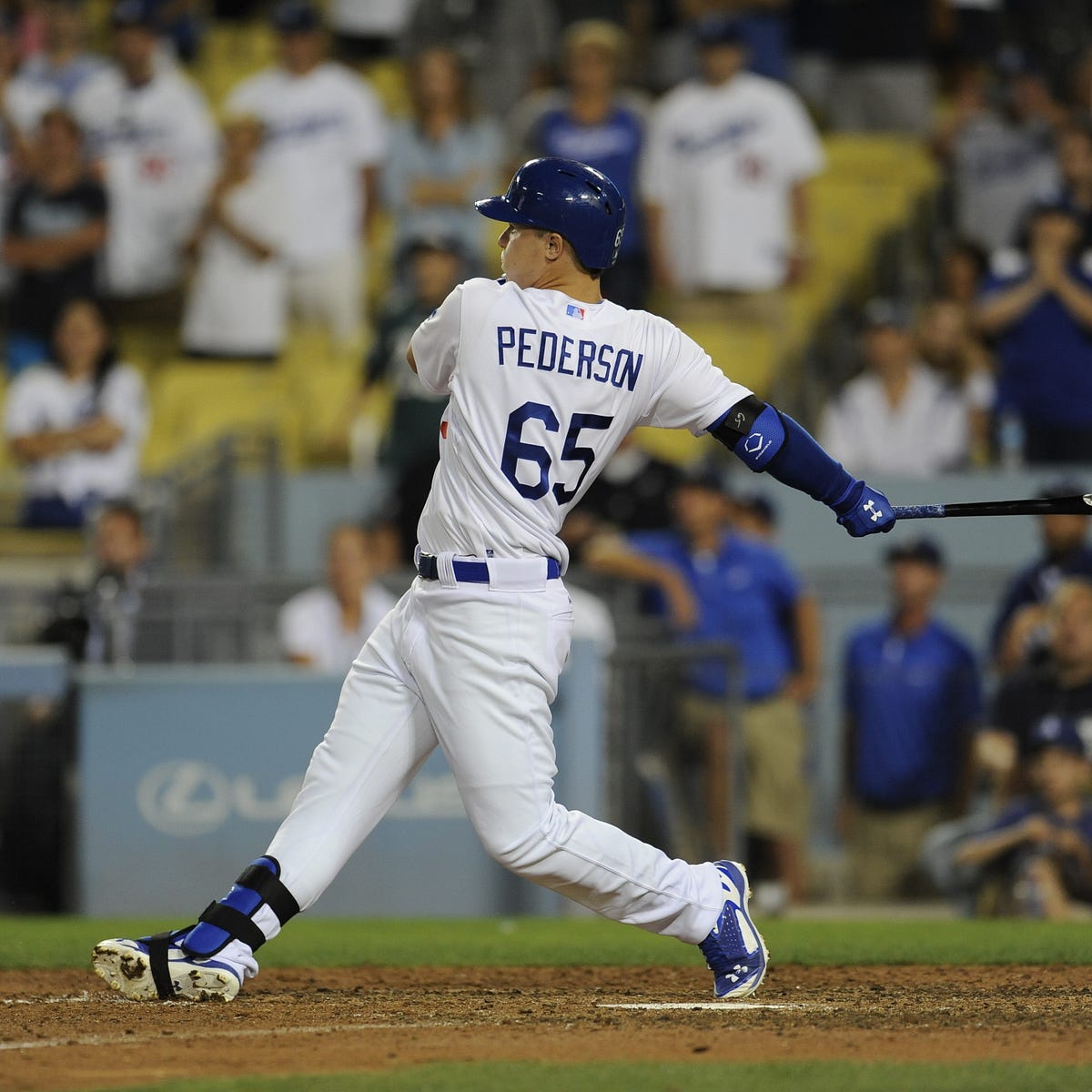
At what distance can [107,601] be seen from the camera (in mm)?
9109

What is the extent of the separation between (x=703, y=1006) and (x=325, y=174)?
A: 7429mm

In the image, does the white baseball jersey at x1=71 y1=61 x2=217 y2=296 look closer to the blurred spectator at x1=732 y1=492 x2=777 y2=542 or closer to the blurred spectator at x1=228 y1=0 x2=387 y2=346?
the blurred spectator at x1=228 y1=0 x2=387 y2=346

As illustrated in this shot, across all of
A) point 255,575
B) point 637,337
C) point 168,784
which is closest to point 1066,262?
point 255,575

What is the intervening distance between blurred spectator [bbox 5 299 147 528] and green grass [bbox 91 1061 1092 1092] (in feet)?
21.7

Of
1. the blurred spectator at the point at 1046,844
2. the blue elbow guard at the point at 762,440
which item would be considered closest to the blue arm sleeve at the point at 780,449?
the blue elbow guard at the point at 762,440

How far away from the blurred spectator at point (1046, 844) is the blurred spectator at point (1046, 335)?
2.65 meters

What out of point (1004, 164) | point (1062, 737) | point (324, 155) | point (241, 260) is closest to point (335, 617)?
point (241, 260)

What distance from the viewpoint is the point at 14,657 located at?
28.7ft

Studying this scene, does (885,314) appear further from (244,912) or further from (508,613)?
(244,912)

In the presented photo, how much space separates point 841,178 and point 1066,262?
279 centimetres

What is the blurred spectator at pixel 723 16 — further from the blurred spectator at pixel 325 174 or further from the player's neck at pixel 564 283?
the player's neck at pixel 564 283

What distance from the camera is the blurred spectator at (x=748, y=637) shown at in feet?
30.3

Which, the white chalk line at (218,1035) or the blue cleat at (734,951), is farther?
the blue cleat at (734,951)

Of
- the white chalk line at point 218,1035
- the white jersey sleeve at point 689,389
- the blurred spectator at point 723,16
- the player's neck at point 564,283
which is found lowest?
the white chalk line at point 218,1035
